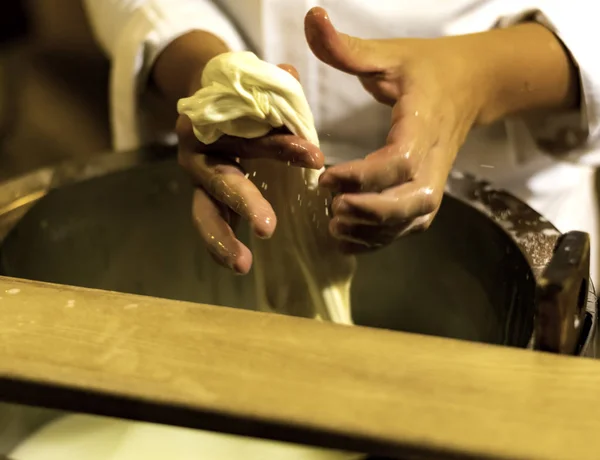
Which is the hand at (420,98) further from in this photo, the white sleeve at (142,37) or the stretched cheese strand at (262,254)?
the white sleeve at (142,37)

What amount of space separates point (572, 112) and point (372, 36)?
16 cm

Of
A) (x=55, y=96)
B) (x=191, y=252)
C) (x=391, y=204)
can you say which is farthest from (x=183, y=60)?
(x=55, y=96)

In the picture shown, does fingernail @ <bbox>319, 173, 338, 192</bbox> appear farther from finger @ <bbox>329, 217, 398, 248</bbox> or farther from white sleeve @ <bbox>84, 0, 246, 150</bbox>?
white sleeve @ <bbox>84, 0, 246, 150</bbox>

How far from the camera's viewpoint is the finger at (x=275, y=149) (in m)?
0.35

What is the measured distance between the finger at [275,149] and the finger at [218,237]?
0.10 feet

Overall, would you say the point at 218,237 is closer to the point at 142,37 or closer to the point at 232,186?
the point at 232,186

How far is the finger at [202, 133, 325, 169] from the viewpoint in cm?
35

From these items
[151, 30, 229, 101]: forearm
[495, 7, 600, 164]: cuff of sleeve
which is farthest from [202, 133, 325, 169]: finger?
[495, 7, 600, 164]: cuff of sleeve

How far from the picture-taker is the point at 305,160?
36cm

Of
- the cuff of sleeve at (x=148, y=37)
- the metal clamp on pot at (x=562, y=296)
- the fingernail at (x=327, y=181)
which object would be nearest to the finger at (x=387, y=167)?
the fingernail at (x=327, y=181)

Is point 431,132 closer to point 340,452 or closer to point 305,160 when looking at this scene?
point 305,160

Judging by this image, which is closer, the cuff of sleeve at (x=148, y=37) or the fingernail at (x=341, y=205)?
the fingernail at (x=341, y=205)

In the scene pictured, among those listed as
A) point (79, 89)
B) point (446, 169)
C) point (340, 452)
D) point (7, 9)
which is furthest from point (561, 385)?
point (7, 9)

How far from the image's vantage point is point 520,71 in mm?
452
